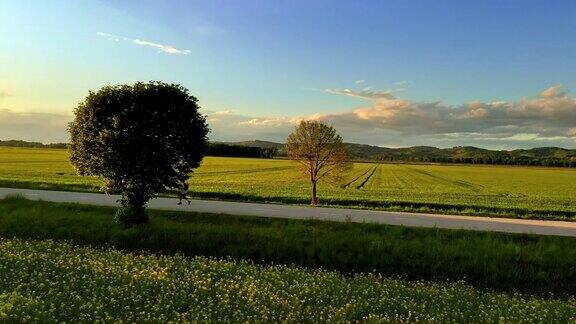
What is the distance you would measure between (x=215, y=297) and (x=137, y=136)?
9.30 meters

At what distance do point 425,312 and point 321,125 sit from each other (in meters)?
27.7

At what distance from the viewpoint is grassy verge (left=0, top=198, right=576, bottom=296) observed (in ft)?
53.4

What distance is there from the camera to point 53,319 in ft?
29.7

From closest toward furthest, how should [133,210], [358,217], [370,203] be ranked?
[133,210], [358,217], [370,203]

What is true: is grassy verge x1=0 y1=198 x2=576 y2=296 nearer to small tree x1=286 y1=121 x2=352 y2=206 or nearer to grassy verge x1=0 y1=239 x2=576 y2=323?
grassy verge x1=0 y1=239 x2=576 y2=323

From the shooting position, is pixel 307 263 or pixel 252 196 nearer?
pixel 307 263

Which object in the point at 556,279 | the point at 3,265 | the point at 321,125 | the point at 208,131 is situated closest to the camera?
the point at 3,265

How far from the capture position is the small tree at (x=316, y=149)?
1490 inches

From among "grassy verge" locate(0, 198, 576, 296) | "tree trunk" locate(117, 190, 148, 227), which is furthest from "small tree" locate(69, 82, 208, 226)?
"grassy verge" locate(0, 198, 576, 296)

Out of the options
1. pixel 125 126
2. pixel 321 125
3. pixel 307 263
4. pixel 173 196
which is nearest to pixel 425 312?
pixel 307 263

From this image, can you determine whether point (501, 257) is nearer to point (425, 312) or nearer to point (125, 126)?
point (425, 312)

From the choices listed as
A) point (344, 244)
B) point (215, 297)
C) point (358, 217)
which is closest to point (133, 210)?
point (344, 244)

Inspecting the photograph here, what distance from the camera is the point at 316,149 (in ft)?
125

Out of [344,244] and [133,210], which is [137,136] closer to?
[133,210]
